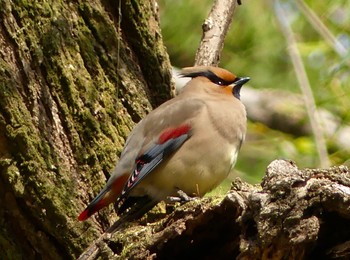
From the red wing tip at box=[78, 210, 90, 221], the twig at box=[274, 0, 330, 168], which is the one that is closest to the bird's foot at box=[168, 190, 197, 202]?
the red wing tip at box=[78, 210, 90, 221]

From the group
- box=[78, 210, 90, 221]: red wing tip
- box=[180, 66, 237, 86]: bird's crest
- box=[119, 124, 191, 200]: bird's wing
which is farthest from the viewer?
box=[180, 66, 237, 86]: bird's crest

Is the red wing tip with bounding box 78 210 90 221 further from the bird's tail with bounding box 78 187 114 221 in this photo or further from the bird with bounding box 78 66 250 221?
the bird with bounding box 78 66 250 221

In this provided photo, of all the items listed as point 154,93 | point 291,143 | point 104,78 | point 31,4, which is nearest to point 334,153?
point 291,143

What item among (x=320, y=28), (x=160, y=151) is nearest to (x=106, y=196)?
(x=160, y=151)

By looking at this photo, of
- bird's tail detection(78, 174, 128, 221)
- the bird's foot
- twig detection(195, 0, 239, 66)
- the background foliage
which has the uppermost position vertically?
twig detection(195, 0, 239, 66)

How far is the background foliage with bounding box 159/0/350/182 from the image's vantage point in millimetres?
6223

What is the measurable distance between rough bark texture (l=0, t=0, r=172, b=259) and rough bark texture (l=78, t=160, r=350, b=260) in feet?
1.53

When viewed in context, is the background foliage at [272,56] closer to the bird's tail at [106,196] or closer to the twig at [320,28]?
the twig at [320,28]

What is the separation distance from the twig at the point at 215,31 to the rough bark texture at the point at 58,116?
39 centimetres

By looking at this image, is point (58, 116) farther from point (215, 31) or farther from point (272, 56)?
point (272, 56)

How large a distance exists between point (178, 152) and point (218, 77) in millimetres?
657

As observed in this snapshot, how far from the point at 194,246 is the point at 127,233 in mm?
293

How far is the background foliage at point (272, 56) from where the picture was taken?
6.22 m

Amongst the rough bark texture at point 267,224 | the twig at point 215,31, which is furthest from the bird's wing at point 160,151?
the rough bark texture at point 267,224
